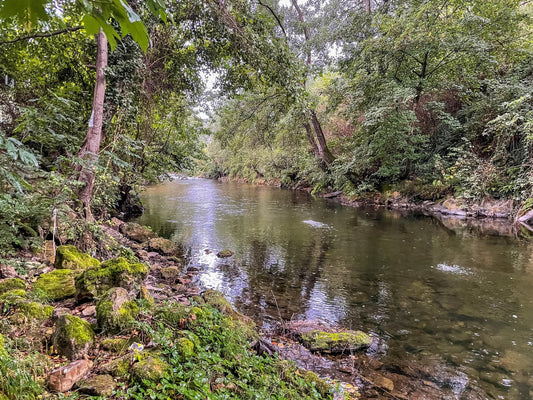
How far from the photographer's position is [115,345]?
7.64 feet

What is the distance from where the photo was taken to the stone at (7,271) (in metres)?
3.22

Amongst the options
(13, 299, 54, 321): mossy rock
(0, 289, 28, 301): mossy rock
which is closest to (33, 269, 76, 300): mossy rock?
(0, 289, 28, 301): mossy rock

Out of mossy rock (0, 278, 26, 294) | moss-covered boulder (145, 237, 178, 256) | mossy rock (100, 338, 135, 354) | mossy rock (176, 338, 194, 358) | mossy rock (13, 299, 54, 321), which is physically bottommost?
moss-covered boulder (145, 237, 178, 256)

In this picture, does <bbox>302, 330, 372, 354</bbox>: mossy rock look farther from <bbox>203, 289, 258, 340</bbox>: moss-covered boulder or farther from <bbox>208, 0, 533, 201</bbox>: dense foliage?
<bbox>208, 0, 533, 201</bbox>: dense foliage

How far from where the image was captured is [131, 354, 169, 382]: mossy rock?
193 cm

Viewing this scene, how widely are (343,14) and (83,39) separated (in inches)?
583

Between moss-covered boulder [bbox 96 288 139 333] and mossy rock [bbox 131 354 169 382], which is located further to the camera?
moss-covered boulder [bbox 96 288 139 333]

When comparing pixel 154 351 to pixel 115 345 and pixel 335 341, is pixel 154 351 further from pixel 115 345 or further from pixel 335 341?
pixel 335 341

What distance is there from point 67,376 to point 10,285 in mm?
1650

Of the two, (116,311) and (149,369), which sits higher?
(116,311)

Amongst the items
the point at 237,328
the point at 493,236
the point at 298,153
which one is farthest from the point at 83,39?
the point at 298,153

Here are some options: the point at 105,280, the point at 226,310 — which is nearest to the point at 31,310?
the point at 105,280

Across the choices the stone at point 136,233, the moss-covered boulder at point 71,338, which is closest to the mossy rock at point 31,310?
the moss-covered boulder at point 71,338

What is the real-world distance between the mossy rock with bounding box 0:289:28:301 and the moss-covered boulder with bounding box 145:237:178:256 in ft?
16.7
